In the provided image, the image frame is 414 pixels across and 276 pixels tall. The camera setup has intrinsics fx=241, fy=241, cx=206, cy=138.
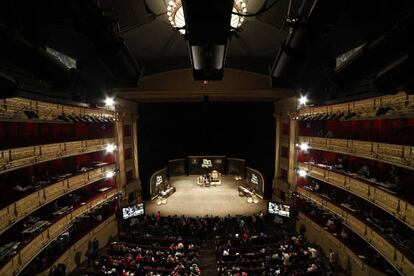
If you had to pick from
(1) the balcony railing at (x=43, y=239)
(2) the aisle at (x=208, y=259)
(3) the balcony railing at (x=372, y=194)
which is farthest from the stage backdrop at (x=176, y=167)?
(3) the balcony railing at (x=372, y=194)

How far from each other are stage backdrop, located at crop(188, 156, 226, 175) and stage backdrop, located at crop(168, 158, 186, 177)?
3.14 feet

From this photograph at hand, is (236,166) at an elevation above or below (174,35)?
below

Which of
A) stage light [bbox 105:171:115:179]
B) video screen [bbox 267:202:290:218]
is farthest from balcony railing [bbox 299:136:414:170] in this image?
stage light [bbox 105:171:115:179]

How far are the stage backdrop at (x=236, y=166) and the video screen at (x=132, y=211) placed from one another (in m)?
14.7

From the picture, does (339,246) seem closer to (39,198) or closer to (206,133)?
(39,198)

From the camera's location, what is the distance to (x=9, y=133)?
13.1 meters

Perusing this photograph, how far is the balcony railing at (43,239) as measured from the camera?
10463 millimetres

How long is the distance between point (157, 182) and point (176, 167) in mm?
5671

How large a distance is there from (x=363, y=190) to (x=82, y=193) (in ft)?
63.4

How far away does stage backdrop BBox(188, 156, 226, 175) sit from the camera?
108 ft

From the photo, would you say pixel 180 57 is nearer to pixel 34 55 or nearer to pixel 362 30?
pixel 362 30

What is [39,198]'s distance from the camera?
42.6 ft

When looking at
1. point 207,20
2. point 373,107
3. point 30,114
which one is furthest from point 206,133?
point 207,20

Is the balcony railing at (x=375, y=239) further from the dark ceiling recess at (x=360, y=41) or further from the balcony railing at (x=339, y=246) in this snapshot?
the dark ceiling recess at (x=360, y=41)
